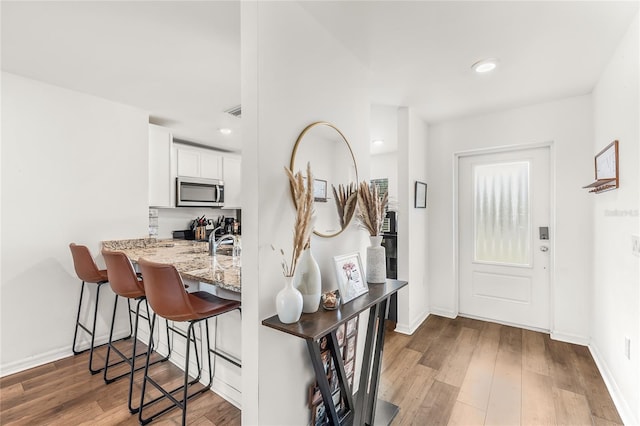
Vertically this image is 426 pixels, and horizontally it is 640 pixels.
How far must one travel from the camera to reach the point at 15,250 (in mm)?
2314

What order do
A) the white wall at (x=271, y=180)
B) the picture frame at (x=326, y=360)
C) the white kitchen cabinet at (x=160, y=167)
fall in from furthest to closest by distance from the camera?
the white kitchen cabinet at (x=160, y=167) → the picture frame at (x=326, y=360) → the white wall at (x=271, y=180)

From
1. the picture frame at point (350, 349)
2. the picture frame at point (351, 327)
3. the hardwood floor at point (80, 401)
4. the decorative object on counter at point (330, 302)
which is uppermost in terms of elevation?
the decorative object on counter at point (330, 302)

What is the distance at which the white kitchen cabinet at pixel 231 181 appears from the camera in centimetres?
453

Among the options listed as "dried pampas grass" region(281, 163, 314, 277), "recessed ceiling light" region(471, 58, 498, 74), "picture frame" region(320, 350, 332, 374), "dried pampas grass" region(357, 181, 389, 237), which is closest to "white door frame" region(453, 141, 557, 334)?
"recessed ceiling light" region(471, 58, 498, 74)

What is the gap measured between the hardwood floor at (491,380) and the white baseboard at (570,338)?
0.07 meters

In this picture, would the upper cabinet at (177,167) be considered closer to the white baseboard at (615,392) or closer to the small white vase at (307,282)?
the small white vase at (307,282)

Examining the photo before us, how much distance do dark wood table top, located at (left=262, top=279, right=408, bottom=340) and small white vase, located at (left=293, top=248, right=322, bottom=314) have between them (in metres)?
0.05

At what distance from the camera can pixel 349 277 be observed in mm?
1613

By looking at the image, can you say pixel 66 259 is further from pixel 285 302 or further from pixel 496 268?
pixel 496 268

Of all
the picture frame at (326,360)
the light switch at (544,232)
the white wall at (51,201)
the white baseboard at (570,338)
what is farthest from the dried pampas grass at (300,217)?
the white baseboard at (570,338)

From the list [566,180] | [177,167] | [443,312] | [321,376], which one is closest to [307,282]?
[321,376]

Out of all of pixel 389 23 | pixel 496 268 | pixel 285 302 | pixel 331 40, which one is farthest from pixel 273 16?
pixel 496 268

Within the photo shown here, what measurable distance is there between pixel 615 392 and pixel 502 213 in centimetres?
181

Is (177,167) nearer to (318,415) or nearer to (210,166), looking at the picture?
(210,166)
